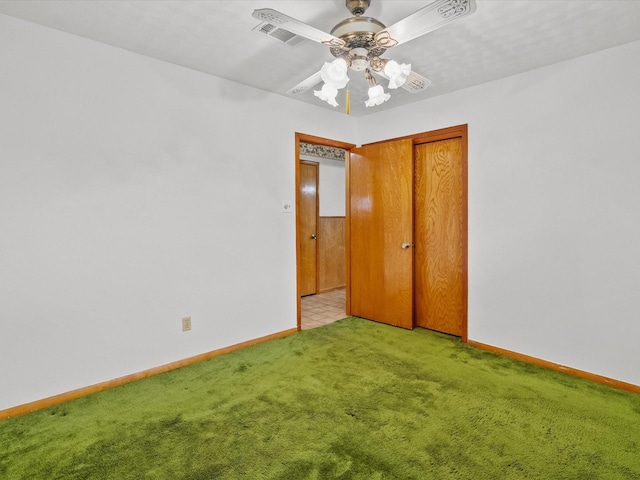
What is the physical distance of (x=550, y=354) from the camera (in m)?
2.80

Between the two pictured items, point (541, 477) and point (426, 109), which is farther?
point (426, 109)

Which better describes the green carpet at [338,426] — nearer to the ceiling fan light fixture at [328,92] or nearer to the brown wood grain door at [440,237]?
the brown wood grain door at [440,237]

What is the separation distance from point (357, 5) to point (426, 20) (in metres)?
0.46

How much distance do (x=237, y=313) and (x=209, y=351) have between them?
0.40 m

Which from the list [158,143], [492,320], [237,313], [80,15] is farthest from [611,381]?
[80,15]

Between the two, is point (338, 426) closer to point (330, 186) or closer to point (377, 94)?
point (377, 94)

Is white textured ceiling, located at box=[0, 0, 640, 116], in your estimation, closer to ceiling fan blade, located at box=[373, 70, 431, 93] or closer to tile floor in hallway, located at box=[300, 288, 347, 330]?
ceiling fan blade, located at box=[373, 70, 431, 93]

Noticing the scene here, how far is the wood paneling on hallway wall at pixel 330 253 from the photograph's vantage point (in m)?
5.63

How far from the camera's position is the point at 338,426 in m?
2.00

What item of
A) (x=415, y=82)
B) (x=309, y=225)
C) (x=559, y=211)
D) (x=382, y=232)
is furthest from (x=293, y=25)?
(x=309, y=225)

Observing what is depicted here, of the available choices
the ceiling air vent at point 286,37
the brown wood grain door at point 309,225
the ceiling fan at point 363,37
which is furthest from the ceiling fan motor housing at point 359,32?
the brown wood grain door at point 309,225

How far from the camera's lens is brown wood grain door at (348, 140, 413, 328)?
3.71 m

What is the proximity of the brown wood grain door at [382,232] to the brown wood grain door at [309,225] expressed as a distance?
1301 millimetres

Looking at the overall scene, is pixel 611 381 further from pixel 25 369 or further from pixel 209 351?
pixel 25 369
